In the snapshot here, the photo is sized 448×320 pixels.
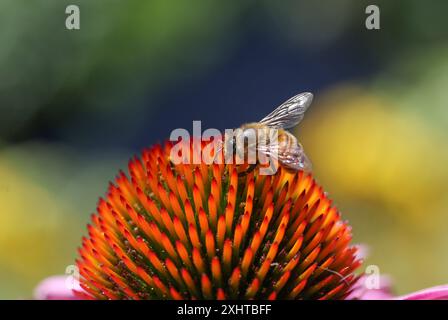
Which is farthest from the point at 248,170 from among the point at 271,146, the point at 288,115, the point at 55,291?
the point at 55,291

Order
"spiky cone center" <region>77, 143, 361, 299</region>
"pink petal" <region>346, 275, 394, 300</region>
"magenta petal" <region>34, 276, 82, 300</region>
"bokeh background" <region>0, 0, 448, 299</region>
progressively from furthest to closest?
1. "bokeh background" <region>0, 0, 448, 299</region>
2. "magenta petal" <region>34, 276, 82, 300</region>
3. "pink petal" <region>346, 275, 394, 300</region>
4. "spiky cone center" <region>77, 143, 361, 299</region>

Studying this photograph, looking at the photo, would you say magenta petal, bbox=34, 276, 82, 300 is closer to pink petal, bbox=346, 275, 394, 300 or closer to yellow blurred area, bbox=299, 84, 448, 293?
pink petal, bbox=346, 275, 394, 300

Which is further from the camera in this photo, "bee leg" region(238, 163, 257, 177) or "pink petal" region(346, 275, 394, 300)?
"pink petal" region(346, 275, 394, 300)

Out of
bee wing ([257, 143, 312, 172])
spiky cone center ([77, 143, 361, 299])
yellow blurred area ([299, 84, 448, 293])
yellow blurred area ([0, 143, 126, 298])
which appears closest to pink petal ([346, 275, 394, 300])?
spiky cone center ([77, 143, 361, 299])

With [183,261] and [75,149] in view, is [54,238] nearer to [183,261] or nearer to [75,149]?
[75,149]

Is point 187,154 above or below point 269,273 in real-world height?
above

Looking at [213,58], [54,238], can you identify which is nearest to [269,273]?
[54,238]
